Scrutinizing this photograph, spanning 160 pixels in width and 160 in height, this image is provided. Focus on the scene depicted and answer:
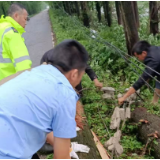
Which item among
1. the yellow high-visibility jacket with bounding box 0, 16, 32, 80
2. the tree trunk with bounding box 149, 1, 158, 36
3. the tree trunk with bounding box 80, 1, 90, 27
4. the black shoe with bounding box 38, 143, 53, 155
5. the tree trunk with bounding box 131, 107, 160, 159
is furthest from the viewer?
the tree trunk with bounding box 80, 1, 90, 27

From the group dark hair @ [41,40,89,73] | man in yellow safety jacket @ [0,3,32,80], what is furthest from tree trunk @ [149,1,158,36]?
dark hair @ [41,40,89,73]

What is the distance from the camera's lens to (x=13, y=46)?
7.37 ft

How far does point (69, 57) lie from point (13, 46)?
1166 mm

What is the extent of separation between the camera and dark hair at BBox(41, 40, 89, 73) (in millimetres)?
1285

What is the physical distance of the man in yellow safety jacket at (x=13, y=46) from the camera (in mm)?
2250

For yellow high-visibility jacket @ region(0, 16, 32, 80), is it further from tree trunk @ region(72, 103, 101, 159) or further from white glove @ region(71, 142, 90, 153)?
tree trunk @ region(72, 103, 101, 159)

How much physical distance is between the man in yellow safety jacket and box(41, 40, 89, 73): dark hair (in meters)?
1.01

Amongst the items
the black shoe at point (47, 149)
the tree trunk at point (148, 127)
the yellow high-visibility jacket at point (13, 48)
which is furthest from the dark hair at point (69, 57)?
the tree trunk at point (148, 127)

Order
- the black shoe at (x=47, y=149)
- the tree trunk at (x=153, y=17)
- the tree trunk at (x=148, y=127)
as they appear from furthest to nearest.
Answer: the tree trunk at (x=153, y=17)
the tree trunk at (x=148, y=127)
the black shoe at (x=47, y=149)

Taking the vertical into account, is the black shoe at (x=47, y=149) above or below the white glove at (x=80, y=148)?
above

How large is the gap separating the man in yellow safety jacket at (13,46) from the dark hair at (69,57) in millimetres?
1006

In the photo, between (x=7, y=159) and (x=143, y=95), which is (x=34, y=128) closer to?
(x=7, y=159)

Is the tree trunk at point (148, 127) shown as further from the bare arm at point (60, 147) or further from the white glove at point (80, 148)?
the bare arm at point (60, 147)

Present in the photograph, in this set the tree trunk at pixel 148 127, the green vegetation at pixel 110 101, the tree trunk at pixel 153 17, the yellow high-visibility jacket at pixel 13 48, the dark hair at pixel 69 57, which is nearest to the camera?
the dark hair at pixel 69 57
